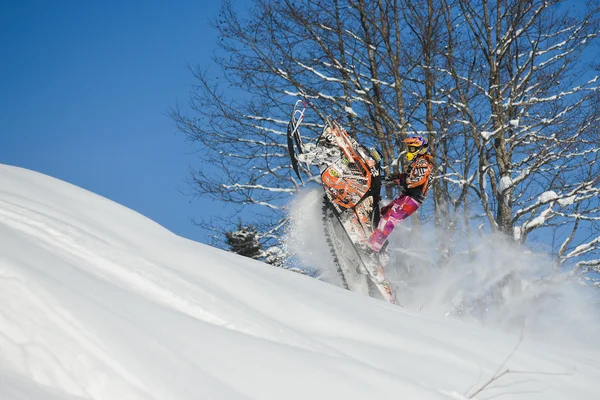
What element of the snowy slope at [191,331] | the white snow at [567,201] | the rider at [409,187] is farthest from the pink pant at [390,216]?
the snowy slope at [191,331]

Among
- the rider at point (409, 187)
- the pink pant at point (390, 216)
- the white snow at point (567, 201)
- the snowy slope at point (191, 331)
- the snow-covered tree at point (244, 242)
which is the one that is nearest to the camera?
the snowy slope at point (191, 331)

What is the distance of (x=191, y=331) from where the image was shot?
2.67m

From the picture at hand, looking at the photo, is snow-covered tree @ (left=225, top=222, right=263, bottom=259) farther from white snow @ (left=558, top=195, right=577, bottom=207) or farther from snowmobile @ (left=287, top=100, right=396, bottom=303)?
white snow @ (left=558, top=195, right=577, bottom=207)

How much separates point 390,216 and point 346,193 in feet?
2.30

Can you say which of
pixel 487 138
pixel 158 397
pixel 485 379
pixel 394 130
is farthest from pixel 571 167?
pixel 158 397

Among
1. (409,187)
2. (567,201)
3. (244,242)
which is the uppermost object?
(567,201)

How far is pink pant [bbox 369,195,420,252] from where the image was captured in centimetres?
866

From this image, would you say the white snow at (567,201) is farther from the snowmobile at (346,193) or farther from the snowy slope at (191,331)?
the snowy slope at (191,331)

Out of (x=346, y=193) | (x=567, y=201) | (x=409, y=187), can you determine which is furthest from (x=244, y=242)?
(x=567, y=201)

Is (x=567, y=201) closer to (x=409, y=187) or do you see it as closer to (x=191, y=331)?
(x=409, y=187)

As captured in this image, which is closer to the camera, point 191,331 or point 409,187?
point 191,331

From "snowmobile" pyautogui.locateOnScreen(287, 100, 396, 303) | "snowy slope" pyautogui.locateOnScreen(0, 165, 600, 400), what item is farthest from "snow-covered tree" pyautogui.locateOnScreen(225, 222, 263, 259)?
"snowy slope" pyautogui.locateOnScreen(0, 165, 600, 400)

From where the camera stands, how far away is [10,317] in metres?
2.32

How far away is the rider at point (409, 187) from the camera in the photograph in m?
8.41
